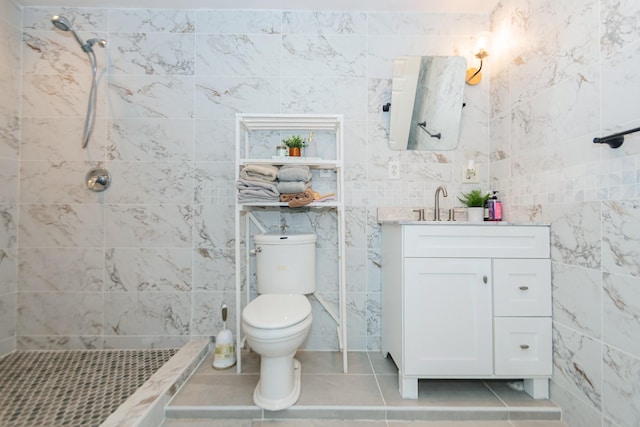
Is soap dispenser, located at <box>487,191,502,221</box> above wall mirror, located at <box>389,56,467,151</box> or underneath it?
underneath

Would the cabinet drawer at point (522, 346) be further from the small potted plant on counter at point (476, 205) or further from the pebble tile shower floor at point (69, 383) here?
the pebble tile shower floor at point (69, 383)

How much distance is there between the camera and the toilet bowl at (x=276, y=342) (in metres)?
1.16

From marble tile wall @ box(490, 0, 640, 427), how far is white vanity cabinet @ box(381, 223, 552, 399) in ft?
0.29

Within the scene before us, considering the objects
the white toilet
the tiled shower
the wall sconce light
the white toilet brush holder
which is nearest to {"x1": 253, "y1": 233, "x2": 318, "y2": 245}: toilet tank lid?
the white toilet

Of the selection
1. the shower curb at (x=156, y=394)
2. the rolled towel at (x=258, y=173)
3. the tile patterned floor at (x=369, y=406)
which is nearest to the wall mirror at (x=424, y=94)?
the rolled towel at (x=258, y=173)

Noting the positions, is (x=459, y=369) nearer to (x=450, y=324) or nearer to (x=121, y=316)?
(x=450, y=324)

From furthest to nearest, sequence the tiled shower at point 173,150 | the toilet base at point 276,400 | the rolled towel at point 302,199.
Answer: the tiled shower at point 173,150
the rolled towel at point 302,199
the toilet base at point 276,400

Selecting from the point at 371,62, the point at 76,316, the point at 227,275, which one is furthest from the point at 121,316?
the point at 371,62

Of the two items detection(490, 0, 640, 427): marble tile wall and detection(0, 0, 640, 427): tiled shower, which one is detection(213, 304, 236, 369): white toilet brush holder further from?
detection(490, 0, 640, 427): marble tile wall

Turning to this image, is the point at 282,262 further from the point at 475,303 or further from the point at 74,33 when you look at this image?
the point at 74,33

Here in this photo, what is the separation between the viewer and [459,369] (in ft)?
4.19

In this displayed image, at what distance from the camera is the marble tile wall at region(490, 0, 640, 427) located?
38.7 inches

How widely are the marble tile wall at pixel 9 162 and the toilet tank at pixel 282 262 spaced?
1.56 m

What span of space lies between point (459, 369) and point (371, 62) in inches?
71.7
